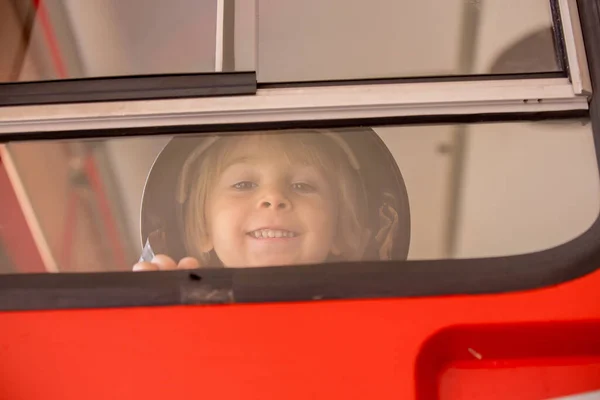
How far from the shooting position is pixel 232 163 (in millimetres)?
856

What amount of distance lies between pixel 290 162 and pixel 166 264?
8.8 inches

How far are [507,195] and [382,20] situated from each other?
1.50 feet

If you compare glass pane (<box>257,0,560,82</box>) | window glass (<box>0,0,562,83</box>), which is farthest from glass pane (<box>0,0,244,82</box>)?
glass pane (<box>257,0,560,82</box>)

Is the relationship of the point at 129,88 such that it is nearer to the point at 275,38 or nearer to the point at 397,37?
the point at 275,38

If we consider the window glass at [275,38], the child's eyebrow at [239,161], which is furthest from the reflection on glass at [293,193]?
the window glass at [275,38]

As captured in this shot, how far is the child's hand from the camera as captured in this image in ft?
2.41

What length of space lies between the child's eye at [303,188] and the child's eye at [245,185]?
0.06 meters

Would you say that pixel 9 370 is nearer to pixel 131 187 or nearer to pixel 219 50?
pixel 131 187

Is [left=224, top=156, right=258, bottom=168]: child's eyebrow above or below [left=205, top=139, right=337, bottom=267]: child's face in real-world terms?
above

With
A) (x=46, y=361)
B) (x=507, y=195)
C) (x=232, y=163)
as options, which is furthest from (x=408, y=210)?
(x=46, y=361)

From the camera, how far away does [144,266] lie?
731 mm

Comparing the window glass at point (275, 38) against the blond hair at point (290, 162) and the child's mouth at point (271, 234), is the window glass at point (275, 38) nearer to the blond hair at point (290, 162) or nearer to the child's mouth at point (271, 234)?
the blond hair at point (290, 162)

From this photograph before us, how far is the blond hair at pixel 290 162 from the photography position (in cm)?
81

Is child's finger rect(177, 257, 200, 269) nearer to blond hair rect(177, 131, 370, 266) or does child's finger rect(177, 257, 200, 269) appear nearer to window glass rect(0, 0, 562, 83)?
blond hair rect(177, 131, 370, 266)
